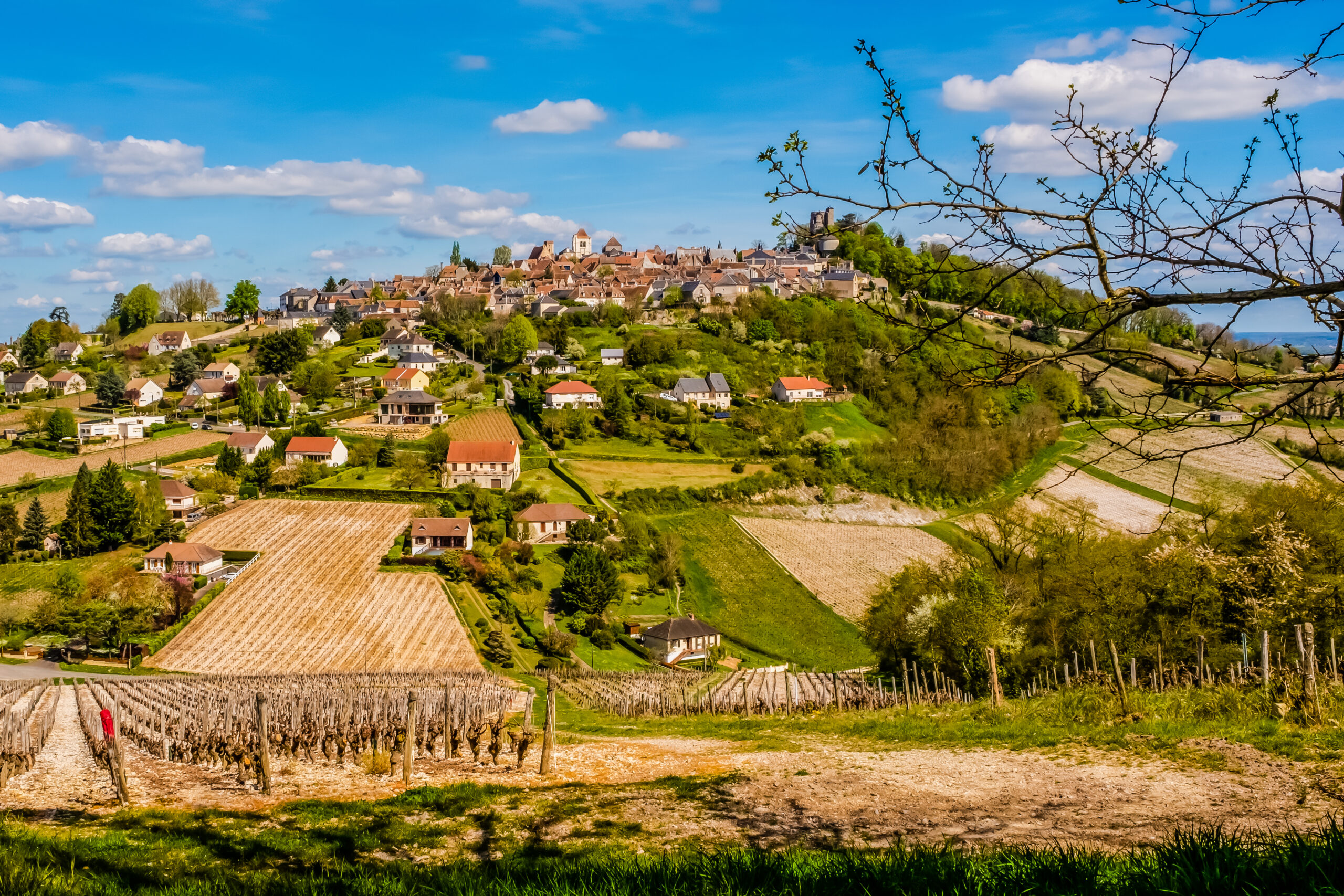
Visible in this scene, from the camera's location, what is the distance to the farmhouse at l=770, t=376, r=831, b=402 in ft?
298

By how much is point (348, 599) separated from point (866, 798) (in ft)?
135

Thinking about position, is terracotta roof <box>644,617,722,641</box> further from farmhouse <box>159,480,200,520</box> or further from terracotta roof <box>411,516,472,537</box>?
farmhouse <box>159,480,200,520</box>

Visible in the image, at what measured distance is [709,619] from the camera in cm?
4944

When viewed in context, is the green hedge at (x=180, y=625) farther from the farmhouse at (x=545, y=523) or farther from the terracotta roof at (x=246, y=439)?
the terracotta roof at (x=246, y=439)

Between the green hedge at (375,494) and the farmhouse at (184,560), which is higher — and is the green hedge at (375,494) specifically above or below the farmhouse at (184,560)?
above

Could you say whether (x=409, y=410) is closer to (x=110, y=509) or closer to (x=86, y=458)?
(x=86, y=458)

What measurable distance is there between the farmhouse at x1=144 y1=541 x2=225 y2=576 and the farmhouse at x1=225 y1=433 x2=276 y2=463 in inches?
739

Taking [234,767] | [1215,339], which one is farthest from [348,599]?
[1215,339]

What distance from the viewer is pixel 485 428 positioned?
7725 cm

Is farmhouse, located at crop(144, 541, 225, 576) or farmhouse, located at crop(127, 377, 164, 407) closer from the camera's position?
farmhouse, located at crop(144, 541, 225, 576)

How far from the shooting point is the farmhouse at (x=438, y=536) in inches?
2031

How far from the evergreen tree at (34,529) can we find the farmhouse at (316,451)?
17448mm

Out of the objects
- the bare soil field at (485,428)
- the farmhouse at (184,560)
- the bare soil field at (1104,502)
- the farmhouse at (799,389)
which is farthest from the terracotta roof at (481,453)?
the bare soil field at (1104,502)

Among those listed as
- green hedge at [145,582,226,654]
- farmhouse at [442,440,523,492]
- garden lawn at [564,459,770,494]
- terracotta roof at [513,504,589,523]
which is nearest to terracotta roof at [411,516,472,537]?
terracotta roof at [513,504,589,523]
